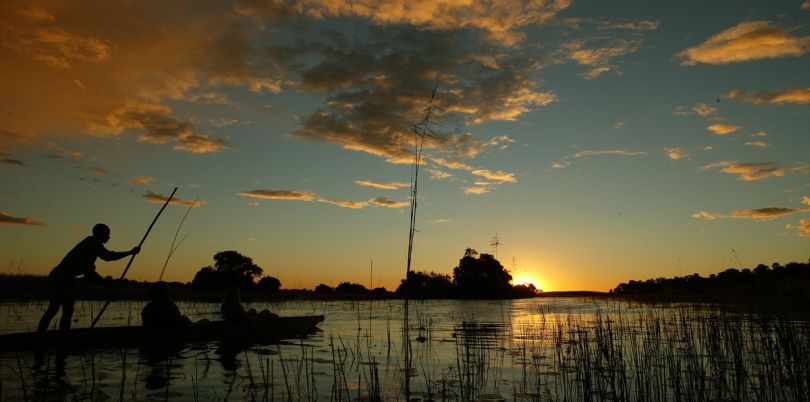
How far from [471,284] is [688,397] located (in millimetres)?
108482

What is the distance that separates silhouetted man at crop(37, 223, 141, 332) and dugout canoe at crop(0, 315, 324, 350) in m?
0.34

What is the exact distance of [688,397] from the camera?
7332 millimetres

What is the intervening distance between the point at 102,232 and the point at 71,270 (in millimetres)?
1106

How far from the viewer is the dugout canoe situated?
38.3 ft

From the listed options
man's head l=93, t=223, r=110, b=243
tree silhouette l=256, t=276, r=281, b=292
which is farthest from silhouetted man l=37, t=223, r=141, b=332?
tree silhouette l=256, t=276, r=281, b=292

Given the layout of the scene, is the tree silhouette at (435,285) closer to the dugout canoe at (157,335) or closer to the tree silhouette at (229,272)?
the tree silhouette at (229,272)

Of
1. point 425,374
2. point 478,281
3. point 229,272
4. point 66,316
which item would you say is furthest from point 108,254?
point 478,281

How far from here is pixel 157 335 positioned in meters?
14.1

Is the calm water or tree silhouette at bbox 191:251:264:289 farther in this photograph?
tree silhouette at bbox 191:251:264:289

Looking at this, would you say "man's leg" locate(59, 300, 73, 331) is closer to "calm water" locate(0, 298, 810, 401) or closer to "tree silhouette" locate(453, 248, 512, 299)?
"calm water" locate(0, 298, 810, 401)

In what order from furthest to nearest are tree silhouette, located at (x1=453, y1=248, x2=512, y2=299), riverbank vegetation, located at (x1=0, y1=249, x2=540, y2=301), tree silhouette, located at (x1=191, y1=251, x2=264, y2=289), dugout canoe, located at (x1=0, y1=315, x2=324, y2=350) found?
tree silhouette, located at (x1=453, y1=248, x2=512, y2=299)
tree silhouette, located at (x1=191, y1=251, x2=264, y2=289)
riverbank vegetation, located at (x1=0, y1=249, x2=540, y2=301)
dugout canoe, located at (x1=0, y1=315, x2=324, y2=350)

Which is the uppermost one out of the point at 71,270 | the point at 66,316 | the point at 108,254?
the point at 108,254

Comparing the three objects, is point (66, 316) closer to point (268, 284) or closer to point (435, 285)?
point (268, 284)

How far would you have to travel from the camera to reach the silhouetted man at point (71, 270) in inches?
468
